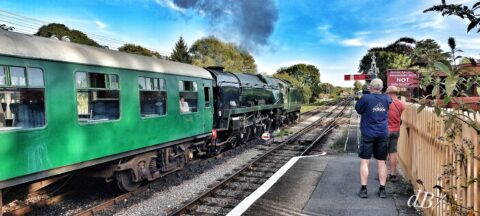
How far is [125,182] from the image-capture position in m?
7.87

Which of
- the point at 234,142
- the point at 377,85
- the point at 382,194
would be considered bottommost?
the point at 234,142

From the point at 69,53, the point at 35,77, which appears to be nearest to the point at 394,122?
the point at 69,53

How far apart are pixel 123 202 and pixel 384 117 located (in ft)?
17.1

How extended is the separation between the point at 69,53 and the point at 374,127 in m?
5.08

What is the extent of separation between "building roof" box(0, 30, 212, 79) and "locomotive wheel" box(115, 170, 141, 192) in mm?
2234

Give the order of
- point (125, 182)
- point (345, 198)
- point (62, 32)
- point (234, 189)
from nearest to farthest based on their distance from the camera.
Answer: point (345, 198) < point (125, 182) < point (234, 189) < point (62, 32)

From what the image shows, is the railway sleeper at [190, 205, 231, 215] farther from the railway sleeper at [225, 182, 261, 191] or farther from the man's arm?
the man's arm

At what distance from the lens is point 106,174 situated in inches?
288

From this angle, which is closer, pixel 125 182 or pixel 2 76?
pixel 2 76

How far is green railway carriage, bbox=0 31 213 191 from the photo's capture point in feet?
16.8

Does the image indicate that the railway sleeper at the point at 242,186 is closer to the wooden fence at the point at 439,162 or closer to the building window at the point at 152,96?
the building window at the point at 152,96

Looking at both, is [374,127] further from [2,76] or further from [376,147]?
[2,76]

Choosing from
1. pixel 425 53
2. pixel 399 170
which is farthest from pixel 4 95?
pixel 399 170

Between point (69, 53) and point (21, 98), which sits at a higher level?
point (69, 53)
